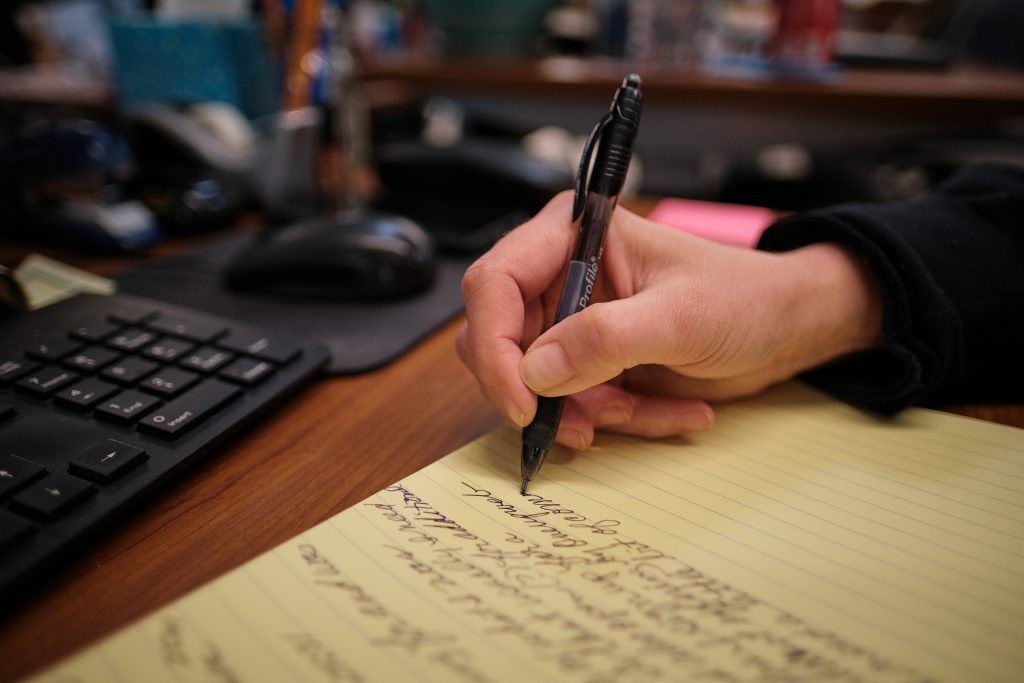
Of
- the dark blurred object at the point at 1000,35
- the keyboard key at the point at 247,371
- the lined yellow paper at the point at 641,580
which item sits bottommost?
the lined yellow paper at the point at 641,580

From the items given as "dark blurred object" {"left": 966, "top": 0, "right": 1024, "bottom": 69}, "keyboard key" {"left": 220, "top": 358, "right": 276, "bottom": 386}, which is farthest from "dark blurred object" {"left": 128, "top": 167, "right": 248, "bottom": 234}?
"dark blurred object" {"left": 966, "top": 0, "right": 1024, "bottom": 69}

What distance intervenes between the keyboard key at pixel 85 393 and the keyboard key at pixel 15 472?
49mm

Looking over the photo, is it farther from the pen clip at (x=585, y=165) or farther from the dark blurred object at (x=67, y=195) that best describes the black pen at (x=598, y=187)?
the dark blurred object at (x=67, y=195)

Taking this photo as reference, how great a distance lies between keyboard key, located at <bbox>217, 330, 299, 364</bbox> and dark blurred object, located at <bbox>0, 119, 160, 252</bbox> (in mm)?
319

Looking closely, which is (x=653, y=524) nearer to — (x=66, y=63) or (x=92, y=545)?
(x=92, y=545)

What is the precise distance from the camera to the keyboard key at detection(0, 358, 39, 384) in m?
0.37

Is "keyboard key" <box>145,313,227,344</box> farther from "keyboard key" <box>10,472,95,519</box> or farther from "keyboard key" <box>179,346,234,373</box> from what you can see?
"keyboard key" <box>10,472,95,519</box>

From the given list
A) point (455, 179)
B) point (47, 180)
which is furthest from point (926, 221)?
point (47, 180)

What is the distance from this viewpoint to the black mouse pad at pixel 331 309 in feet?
1.56

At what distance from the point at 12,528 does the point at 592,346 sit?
0.85 feet

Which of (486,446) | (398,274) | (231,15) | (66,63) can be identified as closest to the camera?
(486,446)

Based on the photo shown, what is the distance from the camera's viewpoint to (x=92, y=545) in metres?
0.29

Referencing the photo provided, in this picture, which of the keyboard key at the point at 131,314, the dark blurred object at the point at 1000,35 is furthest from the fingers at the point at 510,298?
the dark blurred object at the point at 1000,35

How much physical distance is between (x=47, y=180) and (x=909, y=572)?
30.8 inches
